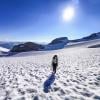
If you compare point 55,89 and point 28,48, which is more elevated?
point 28,48

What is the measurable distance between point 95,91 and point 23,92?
3.74 metres

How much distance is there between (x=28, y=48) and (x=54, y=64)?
119 m

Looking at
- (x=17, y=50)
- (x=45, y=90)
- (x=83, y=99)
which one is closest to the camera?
(x=83, y=99)

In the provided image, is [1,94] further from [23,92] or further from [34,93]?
[34,93]

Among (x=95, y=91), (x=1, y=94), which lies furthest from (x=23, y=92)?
(x=95, y=91)

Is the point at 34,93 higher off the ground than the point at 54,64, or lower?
lower

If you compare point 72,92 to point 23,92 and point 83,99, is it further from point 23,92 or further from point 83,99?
point 23,92

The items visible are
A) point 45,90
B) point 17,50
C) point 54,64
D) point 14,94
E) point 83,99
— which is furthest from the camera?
point 17,50

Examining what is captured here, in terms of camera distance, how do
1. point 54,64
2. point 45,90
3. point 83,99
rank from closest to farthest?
point 83,99, point 45,90, point 54,64

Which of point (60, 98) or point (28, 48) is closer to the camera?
point (60, 98)

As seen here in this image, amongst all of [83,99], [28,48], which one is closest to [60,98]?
[83,99]

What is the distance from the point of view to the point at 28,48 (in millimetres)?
133625

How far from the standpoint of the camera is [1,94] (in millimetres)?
8281

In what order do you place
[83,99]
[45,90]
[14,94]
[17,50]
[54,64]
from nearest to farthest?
[83,99], [14,94], [45,90], [54,64], [17,50]
